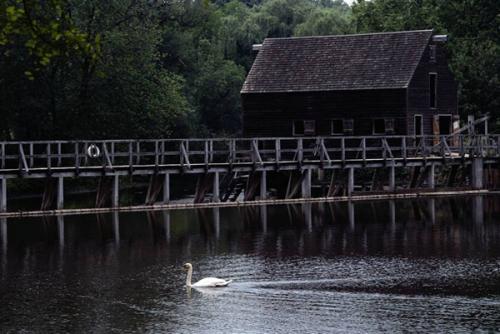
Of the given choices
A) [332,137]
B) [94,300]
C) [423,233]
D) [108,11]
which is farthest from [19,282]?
[108,11]

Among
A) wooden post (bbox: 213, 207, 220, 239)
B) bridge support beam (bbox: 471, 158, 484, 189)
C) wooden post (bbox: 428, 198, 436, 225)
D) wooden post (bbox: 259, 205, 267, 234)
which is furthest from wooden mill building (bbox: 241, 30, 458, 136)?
wooden post (bbox: 213, 207, 220, 239)

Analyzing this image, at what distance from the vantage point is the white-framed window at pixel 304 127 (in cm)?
6350

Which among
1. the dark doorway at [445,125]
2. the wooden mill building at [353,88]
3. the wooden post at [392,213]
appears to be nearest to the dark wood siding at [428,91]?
the wooden mill building at [353,88]

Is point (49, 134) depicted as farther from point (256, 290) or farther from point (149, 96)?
point (256, 290)

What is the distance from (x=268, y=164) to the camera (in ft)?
181

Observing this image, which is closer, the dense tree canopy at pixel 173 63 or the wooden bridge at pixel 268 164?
the wooden bridge at pixel 268 164

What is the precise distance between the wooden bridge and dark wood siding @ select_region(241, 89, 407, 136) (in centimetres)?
87

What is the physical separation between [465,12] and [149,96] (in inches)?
1018

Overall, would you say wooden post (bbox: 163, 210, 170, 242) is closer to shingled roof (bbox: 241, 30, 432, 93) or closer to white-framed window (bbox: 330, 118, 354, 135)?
white-framed window (bbox: 330, 118, 354, 135)

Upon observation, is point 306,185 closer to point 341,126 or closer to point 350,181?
point 350,181

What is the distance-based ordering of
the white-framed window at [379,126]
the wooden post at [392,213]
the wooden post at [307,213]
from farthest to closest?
the white-framed window at [379,126], the wooden post at [307,213], the wooden post at [392,213]

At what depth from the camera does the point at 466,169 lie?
219 ft

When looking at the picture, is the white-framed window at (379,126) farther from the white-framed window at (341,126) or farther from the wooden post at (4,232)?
the wooden post at (4,232)

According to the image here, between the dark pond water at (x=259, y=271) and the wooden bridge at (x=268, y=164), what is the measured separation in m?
2.10
